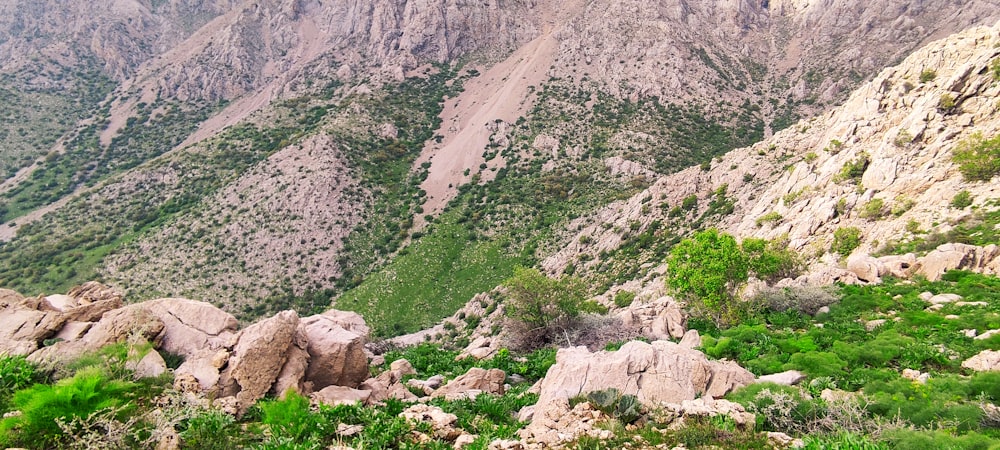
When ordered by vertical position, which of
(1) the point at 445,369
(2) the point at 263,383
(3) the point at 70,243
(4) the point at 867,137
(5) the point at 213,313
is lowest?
(4) the point at 867,137

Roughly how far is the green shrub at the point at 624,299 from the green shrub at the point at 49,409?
28990 millimetres

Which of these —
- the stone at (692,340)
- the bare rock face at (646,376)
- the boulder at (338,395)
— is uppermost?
the boulder at (338,395)

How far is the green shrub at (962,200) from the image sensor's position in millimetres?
24250

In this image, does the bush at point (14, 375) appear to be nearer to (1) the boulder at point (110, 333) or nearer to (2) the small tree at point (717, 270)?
(1) the boulder at point (110, 333)

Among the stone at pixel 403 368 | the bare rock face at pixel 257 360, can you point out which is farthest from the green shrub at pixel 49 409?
the stone at pixel 403 368

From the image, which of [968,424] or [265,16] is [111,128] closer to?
[265,16]

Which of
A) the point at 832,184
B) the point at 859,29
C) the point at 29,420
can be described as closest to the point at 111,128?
the point at 29,420

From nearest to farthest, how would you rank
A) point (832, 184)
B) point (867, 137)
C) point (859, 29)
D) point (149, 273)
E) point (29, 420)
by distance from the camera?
1. point (29, 420)
2. point (832, 184)
3. point (867, 137)
4. point (149, 273)
5. point (859, 29)

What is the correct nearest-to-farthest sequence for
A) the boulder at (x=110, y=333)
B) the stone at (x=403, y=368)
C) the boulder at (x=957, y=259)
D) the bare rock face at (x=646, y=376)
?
the boulder at (x=110, y=333) → the bare rock face at (x=646, y=376) → the stone at (x=403, y=368) → the boulder at (x=957, y=259)

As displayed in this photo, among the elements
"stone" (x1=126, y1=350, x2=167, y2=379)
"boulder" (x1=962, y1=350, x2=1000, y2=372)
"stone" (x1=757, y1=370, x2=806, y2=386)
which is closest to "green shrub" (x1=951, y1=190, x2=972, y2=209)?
"boulder" (x1=962, y1=350, x2=1000, y2=372)

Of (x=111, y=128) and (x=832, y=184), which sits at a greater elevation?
(x=111, y=128)

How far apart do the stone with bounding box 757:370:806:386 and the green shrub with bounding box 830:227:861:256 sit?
18.5 m

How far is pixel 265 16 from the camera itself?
132 meters

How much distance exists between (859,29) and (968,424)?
394ft
